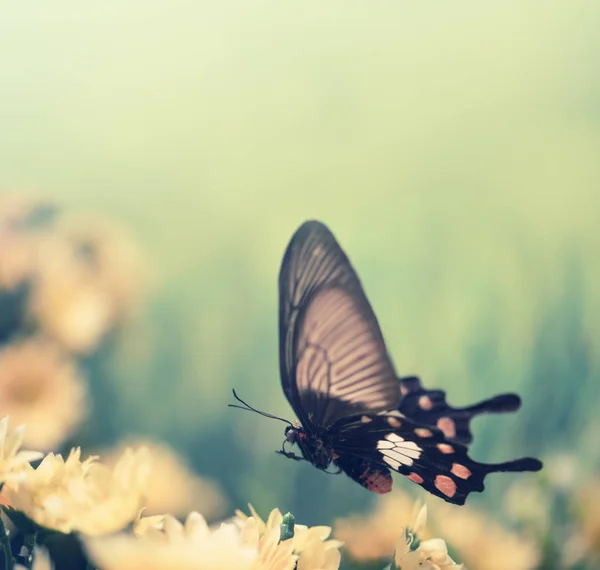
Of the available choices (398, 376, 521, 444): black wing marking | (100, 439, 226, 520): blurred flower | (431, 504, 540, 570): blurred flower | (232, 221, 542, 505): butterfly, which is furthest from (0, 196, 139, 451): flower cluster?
(431, 504, 540, 570): blurred flower

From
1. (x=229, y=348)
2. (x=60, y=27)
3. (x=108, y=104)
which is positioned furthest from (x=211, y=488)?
(x=60, y=27)

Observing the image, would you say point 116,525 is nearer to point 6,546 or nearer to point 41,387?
point 6,546

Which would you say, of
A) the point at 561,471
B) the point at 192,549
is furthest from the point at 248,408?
the point at 561,471

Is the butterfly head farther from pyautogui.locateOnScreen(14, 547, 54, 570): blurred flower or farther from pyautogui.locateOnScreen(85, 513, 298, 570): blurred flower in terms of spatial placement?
pyautogui.locateOnScreen(14, 547, 54, 570): blurred flower

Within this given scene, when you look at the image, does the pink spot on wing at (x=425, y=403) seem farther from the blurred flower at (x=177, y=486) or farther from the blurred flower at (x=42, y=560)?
the blurred flower at (x=42, y=560)

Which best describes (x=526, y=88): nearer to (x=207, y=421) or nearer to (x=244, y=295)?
(x=244, y=295)

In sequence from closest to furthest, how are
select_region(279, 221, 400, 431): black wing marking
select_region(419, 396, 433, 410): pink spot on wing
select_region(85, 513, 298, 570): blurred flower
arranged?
select_region(85, 513, 298, 570): blurred flower, select_region(279, 221, 400, 431): black wing marking, select_region(419, 396, 433, 410): pink spot on wing

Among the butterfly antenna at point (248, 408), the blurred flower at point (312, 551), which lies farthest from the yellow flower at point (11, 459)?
the butterfly antenna at point (248, 408)

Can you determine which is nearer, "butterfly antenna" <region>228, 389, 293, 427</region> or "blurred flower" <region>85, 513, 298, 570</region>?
"blurred flower" <region>85, 513, 298, 570</region>
